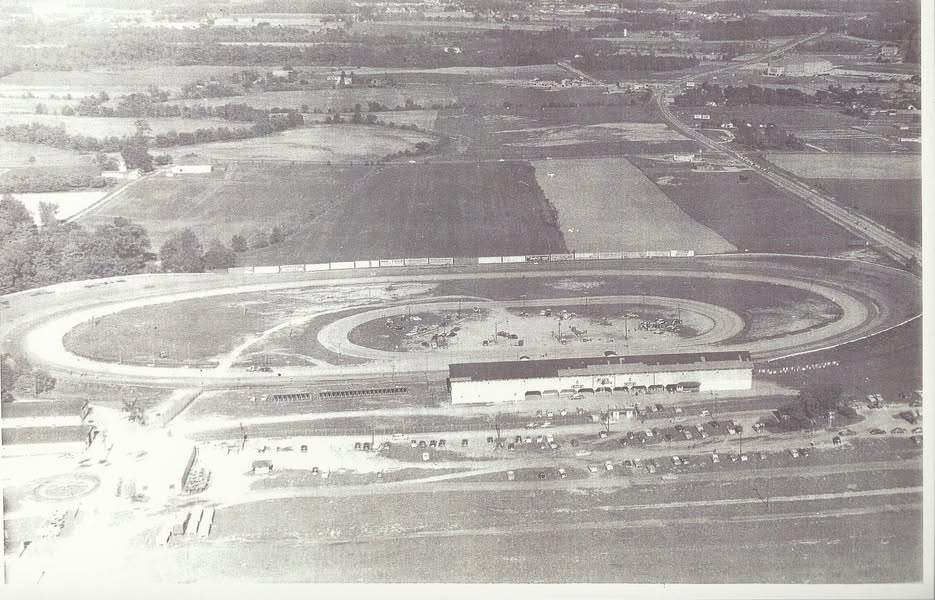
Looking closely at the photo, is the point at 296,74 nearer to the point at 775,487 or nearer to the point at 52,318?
the point at 52,318

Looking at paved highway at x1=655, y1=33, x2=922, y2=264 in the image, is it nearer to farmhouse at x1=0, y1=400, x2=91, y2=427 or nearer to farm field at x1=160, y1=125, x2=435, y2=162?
farm field at x1=160, y1=125, x2=435, y2=162

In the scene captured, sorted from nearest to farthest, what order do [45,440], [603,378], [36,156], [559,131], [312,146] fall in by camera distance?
[45,440], [603,378], [36,156], [312,146], [559,131]

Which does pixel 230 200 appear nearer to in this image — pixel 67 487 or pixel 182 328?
pixel 182 328

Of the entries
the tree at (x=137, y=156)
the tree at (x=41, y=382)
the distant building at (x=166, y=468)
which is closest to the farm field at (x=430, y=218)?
the tree at (x=137, y=156)

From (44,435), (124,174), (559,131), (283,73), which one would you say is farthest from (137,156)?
(559,131)

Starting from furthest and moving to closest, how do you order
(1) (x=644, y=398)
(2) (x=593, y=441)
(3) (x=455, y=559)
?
(1) (x=644, y=398) → (2) (x=593, y=441) → (3) (x=455, y=559)

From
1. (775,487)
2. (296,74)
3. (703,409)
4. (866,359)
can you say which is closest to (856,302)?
(866,359)
